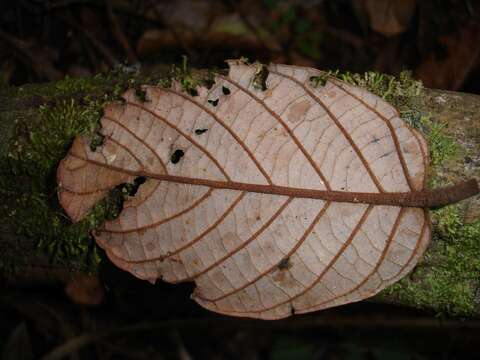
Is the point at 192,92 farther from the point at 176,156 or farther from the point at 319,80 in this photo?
the point at 319,80

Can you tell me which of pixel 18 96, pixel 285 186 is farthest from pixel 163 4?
pixel 285 186

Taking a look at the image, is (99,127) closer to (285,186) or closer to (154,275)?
(154,275)

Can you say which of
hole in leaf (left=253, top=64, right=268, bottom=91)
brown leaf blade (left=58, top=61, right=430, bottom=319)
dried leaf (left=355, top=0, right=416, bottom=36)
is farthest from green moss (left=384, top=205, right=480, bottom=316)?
dried leaf (left=355, top=0, right=416, bottom=36)

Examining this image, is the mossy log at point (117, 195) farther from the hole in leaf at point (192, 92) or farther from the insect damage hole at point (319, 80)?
the insect damage hole at point (319, 80)

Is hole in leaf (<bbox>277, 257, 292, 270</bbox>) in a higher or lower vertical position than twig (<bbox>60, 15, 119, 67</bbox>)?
lower

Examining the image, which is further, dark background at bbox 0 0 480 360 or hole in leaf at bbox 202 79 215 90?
dark background at bbox 0 0 480 360

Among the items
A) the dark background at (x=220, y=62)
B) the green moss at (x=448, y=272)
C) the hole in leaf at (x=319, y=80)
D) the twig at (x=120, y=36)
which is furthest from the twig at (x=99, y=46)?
the green moss at (x=448, y=272)

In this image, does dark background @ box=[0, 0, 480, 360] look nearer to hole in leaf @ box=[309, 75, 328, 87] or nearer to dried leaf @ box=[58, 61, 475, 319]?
dried leaf @ box=[58, 61, 475, 319]
